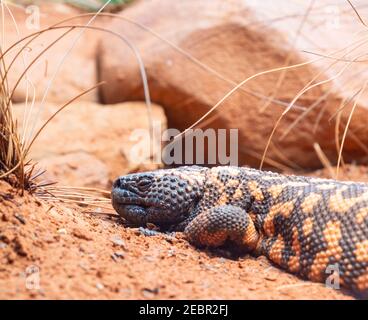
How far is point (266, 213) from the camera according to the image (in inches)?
103

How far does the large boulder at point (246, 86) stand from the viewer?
4.39 meters

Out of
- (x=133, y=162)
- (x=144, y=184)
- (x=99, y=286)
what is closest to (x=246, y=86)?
(x=133, y=162)

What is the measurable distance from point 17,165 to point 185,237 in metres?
0.89

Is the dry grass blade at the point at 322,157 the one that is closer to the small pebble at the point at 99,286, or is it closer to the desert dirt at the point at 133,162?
the desert dirt at the point at 133,162

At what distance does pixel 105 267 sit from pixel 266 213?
2.95 ft

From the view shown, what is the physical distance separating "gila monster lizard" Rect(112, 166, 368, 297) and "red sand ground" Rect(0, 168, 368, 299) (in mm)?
87

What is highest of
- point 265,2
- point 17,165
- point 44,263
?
point 265,2

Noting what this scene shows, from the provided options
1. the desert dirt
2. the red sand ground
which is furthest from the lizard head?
the red sand ground

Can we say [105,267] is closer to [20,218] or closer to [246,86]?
[20,218]

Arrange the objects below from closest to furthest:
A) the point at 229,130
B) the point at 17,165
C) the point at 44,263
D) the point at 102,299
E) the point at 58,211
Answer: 1. the point at 102,299
2. the point at 44,263
3. the point at 17,165
4. the point at 58,211
5. the point at 229,130

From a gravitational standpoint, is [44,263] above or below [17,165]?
below

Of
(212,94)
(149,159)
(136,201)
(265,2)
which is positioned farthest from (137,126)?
(136,201)
